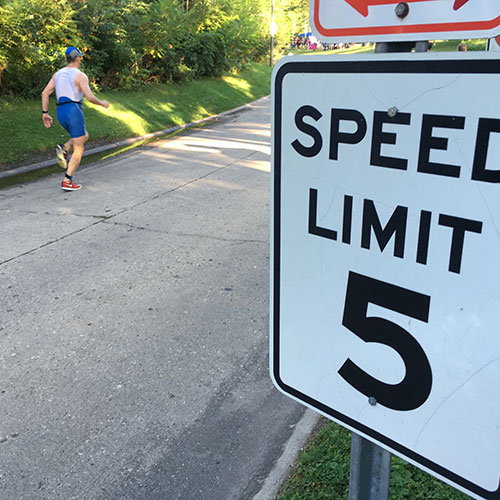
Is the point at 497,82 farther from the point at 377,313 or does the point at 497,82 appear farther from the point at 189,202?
the point at 189,202

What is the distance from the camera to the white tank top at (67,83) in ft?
25.9

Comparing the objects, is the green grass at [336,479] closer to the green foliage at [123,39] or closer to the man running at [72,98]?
the man running at [72,98]

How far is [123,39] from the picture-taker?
637 inches

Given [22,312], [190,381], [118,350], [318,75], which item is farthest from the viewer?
[22,312]

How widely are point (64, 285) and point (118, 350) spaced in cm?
134

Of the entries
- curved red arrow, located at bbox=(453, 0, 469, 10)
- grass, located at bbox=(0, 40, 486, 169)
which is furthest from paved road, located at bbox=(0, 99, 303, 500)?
grass, located at bbox=(0, 40, 486, 169)

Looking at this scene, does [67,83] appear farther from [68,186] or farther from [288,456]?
[288,456]

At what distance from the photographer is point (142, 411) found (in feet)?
11.2

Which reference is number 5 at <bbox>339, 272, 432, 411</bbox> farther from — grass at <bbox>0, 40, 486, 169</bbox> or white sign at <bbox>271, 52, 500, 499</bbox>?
grass at <bbox>0, 40, 486, 169</bbox>

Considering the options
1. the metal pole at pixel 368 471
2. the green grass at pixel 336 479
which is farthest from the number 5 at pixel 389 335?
the green grass at pixel 336 479

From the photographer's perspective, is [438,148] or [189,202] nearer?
[438,148]

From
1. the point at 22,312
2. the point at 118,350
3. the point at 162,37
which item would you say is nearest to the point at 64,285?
the point at 22,312

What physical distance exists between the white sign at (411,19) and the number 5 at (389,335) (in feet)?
1.63

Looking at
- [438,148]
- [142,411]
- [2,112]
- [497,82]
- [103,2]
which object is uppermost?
[103,2]
